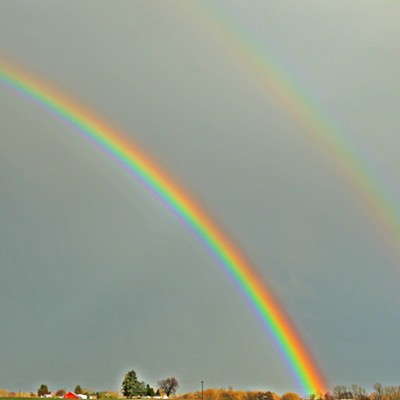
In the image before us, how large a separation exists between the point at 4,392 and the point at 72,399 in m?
24.2

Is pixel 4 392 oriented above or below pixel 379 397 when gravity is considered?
above

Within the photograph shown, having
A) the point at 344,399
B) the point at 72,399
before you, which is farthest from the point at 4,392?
the point at 344,399

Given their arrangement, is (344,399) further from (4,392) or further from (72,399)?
(4,392)

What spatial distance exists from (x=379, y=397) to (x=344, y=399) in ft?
70.7

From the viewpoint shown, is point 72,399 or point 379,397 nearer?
point 379,397

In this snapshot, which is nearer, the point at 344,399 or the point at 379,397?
the point at 379,397

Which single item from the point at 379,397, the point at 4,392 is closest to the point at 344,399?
the point at 379,397

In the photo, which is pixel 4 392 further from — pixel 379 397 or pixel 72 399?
pixel 379 397

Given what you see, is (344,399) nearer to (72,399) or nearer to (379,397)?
(379,397)

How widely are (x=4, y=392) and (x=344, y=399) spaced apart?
106 m

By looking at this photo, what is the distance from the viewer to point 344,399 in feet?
646

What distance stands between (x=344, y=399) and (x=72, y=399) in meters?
83.6

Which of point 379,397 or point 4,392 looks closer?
point 379,397

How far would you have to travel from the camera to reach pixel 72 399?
627 feet
